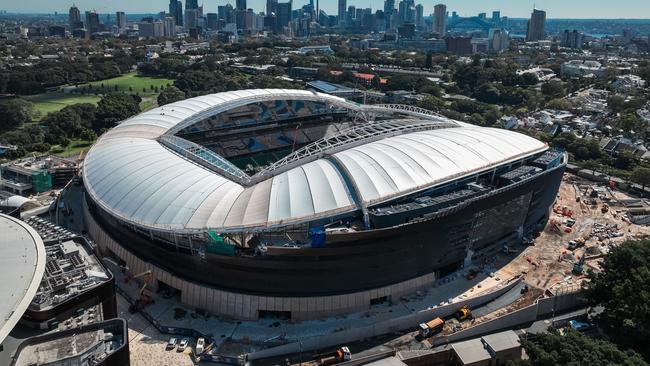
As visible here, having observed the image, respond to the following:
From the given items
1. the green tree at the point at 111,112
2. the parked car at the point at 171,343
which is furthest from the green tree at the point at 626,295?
the green tree at the point at 111,112

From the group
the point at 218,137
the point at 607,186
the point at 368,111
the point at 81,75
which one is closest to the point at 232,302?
the point at 218,137

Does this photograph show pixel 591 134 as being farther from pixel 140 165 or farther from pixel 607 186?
pixel 140 165

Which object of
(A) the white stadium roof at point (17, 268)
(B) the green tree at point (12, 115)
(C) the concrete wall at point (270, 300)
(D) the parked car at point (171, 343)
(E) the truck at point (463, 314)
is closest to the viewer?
(A) the white stadium roof at point (17, 268)

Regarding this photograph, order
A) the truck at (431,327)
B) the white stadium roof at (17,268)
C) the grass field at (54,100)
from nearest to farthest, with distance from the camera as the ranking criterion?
1. the white stadium roof at (17,268)
2. the truck at (431,327)
3. the grass field at (54,100)

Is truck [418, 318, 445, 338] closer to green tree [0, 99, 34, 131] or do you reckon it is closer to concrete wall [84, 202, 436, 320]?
concrete wall [84, 202, 436, 320]

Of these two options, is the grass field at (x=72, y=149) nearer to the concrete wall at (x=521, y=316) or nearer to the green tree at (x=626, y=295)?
the concrete wall at (x=521, y=316)

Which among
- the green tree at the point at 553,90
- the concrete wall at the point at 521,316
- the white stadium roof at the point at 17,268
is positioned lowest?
the concrete wall at the point at 521,316
